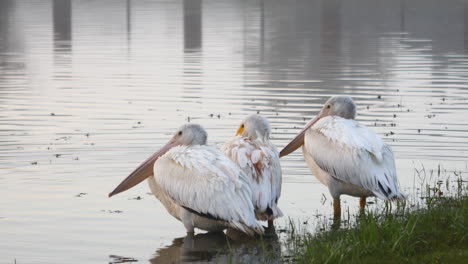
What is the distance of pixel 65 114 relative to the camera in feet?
58.3

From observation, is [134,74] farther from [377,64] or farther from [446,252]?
[446,252]

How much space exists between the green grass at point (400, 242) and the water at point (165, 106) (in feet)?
3.22

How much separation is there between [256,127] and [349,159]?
91cm

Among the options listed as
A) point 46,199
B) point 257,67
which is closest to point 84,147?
point 46,199

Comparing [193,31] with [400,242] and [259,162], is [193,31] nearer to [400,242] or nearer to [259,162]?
[259,162]

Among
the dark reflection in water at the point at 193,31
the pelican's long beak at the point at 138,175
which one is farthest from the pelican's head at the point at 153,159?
the dark reflection in water at the point at 193,31

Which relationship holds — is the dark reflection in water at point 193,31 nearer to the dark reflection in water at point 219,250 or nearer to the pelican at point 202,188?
the pelican at point 202,188

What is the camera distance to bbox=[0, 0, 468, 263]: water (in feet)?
33.1

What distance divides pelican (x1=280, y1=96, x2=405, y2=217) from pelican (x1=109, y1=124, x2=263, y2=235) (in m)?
1.15

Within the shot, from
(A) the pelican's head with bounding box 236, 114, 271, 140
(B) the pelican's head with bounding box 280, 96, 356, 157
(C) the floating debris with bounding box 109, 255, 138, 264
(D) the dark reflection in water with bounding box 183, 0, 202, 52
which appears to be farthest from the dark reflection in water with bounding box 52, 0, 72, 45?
(C) the floating debris with bounding box 109, 255, 138, 264

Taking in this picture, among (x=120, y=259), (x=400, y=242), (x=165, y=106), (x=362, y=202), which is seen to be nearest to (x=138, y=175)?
(x=120, y=259)

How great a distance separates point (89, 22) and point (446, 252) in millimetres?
44153

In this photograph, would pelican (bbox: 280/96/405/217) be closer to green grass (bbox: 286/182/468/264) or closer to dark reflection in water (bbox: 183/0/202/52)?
green grass (bbox: 286/182/468/264)

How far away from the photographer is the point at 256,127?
1016cm
